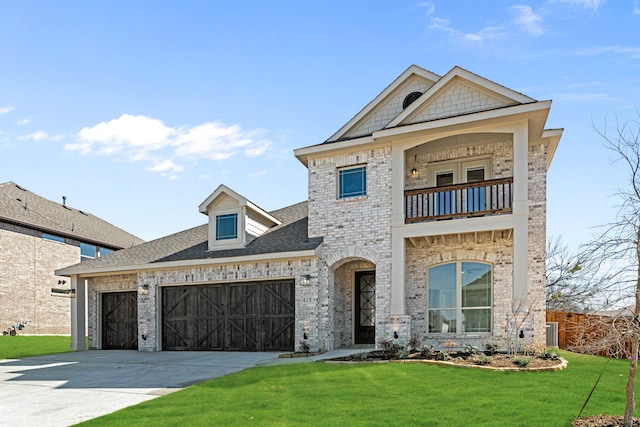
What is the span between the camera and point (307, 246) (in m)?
14.7

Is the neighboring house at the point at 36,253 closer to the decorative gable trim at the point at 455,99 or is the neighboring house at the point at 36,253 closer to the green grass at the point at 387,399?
the green grass at the point at 387,399

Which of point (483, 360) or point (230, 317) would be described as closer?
point (483, 360)

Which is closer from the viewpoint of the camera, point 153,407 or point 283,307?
point 153,407

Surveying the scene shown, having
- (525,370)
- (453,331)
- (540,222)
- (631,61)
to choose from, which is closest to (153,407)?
(525,370)

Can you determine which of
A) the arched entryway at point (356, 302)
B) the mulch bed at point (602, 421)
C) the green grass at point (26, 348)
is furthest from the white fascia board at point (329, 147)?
the green grass at point (26, 348)

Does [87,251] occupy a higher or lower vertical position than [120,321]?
higher

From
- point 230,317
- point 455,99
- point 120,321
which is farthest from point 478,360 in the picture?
point 120,321

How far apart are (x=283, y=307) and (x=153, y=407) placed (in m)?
7.68

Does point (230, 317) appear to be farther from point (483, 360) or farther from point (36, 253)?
point (36, 253)

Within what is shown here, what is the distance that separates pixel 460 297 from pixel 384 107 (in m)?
6.34

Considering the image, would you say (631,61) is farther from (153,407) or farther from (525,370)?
(153,407)

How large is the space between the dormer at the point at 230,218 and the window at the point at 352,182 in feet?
11.5

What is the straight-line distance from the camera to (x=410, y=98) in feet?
50.1

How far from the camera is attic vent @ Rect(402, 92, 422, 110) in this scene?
15.2 metres
